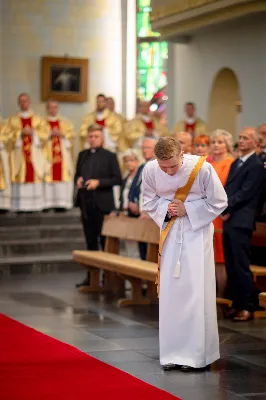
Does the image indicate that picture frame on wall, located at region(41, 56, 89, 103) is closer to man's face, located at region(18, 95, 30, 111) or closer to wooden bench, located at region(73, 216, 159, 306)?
man's face, located at region(18, 95, 30, 111)

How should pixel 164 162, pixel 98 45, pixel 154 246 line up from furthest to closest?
pixel 98 45
pixel 154 246
pixel 164 162

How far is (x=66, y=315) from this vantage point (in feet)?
35.1

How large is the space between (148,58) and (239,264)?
15.6 metres

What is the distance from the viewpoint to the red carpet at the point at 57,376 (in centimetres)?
685

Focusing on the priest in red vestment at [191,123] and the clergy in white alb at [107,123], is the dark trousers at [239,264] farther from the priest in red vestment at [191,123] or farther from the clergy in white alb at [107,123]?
the clergy in white alb at [107,123]

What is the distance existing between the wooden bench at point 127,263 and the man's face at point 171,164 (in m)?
2.78

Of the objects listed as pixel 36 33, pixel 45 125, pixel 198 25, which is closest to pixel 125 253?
pixel 45 125

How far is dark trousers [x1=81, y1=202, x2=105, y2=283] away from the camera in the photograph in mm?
12836

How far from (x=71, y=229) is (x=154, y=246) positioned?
17.3ft

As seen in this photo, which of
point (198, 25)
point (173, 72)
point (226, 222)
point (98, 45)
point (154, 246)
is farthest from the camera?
point (98, 45)

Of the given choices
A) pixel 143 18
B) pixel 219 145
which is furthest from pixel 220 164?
pixel 143 18

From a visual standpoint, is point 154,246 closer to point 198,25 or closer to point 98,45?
point 198,25

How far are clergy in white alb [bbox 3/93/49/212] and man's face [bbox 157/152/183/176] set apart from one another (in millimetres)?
10412

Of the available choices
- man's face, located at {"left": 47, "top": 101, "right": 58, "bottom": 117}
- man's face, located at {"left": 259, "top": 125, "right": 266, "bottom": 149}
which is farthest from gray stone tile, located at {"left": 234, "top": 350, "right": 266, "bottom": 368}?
Answer: man's face, located at {"left": 47, "top": 101, "right": 58, "bottom": 117}
